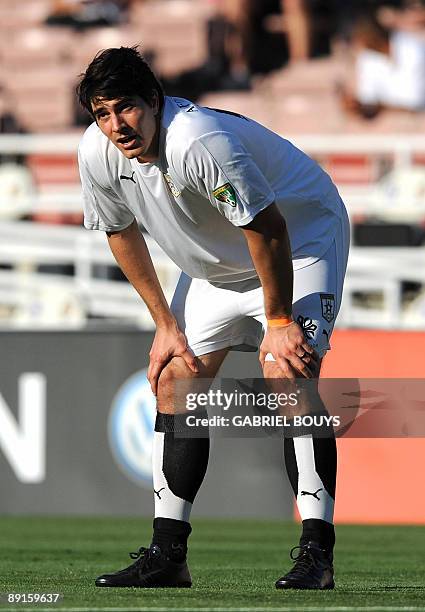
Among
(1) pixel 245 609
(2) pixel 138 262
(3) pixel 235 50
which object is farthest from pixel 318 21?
(1) pixel 245 609

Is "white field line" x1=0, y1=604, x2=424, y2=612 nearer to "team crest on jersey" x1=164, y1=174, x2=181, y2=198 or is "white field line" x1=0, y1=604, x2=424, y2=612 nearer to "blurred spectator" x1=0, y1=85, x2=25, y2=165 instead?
"team crest on jersey" x1=164, y1=174, x2=181, y2=198

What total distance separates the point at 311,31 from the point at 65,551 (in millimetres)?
10357

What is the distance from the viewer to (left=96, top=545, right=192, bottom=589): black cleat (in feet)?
14.1

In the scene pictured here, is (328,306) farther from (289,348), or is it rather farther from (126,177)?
(126,177)

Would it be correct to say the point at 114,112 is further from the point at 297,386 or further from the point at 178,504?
the point at 178,504

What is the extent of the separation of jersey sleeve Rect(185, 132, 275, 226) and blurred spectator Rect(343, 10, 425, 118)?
10.4 m

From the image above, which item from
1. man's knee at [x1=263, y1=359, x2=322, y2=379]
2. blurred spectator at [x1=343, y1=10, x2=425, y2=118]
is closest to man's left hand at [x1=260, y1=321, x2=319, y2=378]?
man's knee at [x1=263, y1=359, x2=322, y2=379]

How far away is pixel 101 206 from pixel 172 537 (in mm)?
1056

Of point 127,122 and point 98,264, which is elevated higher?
point 127,122

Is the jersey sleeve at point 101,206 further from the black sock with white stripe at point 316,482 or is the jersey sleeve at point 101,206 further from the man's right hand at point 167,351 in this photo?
the black sock with white stripe at point 316,482

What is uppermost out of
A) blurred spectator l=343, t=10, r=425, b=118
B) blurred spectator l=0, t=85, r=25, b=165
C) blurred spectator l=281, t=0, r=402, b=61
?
blurred spectator l=281, t=0, r=402, b=61

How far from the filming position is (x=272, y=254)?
3.98m

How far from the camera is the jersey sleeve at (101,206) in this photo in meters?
4.34

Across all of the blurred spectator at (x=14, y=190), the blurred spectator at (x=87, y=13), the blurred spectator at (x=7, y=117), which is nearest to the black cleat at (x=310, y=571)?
the blurred spectator at (x=14, y=190)
